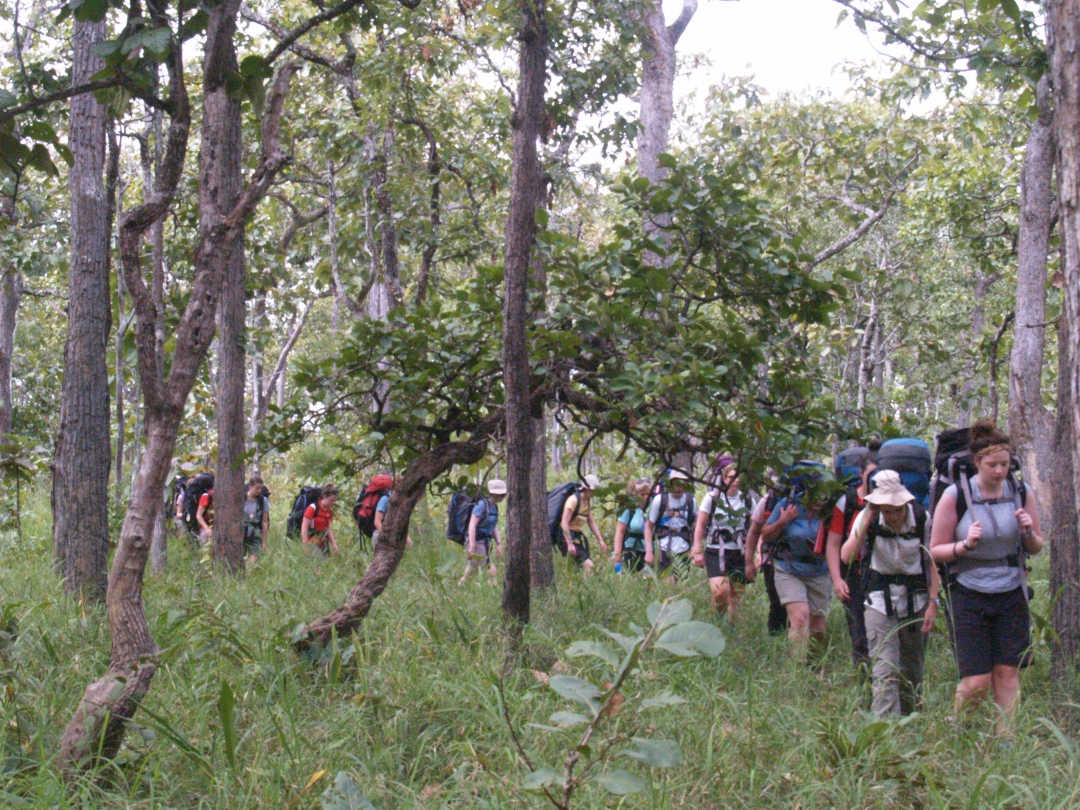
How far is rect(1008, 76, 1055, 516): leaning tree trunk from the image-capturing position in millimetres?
6684

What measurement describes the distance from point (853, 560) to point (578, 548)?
4232 mm

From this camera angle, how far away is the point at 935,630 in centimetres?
675

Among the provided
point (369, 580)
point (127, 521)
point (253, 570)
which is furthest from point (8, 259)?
point (127, 521)

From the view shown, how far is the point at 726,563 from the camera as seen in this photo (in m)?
6.88

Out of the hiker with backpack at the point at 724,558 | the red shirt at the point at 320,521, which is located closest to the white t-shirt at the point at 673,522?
the hiker with backpack at the point at 724,558

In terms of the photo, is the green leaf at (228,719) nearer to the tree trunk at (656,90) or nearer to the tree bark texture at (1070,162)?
the tree bark texture at (1070,162)

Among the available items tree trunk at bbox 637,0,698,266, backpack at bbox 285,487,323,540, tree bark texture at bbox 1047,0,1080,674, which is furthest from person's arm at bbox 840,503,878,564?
backpack at bbox 285,487,323,540

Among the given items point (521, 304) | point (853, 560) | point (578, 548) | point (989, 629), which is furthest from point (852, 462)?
point (578, 548)

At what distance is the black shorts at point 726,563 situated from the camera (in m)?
6.85

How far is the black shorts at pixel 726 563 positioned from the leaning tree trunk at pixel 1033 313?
Result: 7.55 feet

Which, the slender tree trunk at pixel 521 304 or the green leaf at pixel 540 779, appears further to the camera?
the slender tree trunk at pixel 521 304

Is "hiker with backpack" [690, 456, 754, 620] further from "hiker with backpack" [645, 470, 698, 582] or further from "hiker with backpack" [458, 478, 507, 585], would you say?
"hiker with backpack" [458, 478, 507, 585]

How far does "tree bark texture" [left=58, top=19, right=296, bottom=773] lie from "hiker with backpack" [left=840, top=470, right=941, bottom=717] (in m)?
3.43

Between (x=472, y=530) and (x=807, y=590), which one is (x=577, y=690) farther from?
(x=472, y=530)
